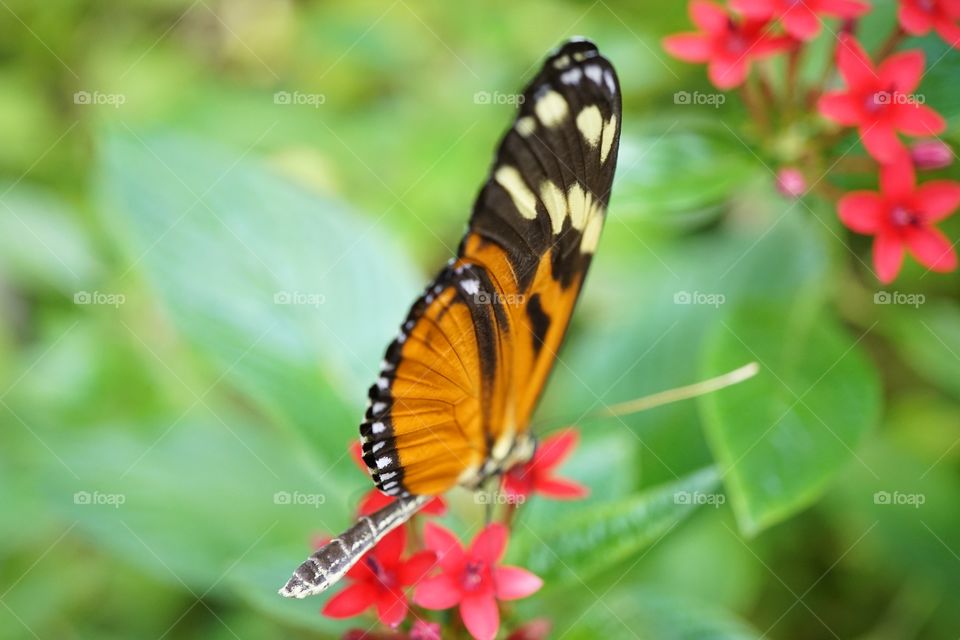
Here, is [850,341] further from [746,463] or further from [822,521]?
[822,521]

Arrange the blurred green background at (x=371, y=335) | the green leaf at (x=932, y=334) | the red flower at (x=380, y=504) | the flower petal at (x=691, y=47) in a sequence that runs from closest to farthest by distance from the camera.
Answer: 1. the red flower at (x=380, y=504)
2. the flower petal at (x=691, y=47)
3. the blurred green background at (x=371, y=335)
4. the green leaf at (x=932, y=334)

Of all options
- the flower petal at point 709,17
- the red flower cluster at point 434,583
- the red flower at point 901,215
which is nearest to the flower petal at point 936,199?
the red flower at point 901,215

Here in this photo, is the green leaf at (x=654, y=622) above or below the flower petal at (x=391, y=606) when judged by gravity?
below

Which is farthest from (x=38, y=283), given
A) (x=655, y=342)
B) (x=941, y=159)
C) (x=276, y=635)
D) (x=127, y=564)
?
(x=941, y=159)

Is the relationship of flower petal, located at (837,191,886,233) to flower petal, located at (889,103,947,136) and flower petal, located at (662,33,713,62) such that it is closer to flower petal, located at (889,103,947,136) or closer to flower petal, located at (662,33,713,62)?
flower petal, located at (889,103,947,136)

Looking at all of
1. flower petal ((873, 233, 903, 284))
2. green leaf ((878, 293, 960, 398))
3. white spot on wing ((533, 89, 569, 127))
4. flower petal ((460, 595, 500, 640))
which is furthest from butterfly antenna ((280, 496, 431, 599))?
green leaf ((878, 293, 960, 398))

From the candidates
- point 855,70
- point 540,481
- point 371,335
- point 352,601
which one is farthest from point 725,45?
point 352,601

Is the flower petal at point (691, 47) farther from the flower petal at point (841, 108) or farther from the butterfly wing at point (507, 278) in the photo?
the butterfly wing at point (507, 278)
